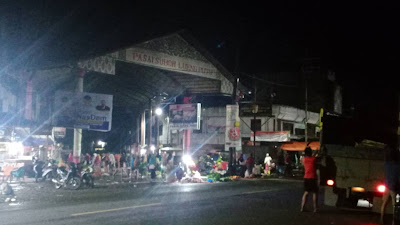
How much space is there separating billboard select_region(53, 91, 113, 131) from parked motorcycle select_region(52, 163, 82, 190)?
5.16 metres

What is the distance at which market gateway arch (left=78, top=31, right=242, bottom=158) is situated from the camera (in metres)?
27.3

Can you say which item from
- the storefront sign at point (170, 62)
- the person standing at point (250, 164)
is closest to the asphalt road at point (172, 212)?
the storefront sign at point (170, 62)

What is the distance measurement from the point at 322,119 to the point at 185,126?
60.2 feet

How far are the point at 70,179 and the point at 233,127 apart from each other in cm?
1246

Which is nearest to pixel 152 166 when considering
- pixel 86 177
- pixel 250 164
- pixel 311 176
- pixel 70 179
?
pixel 86 177

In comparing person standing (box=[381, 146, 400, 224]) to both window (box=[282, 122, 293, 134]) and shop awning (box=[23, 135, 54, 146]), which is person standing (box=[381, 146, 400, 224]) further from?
window (box=[282, 122, 293, 134])

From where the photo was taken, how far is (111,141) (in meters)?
50.8

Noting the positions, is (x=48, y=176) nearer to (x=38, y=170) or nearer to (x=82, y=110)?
(x=38, y=170)

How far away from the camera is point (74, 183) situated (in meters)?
20.6

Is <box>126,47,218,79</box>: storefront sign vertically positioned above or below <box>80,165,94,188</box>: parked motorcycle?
above

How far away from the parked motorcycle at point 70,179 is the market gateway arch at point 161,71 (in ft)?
21.6

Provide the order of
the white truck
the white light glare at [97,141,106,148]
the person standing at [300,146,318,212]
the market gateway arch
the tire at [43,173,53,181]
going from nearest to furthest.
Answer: the white truck
the person standing at [300,146,318,212]
the tire at [43,173,53,181]
the market gateway arch
the white light glare at [97,141,106,148]

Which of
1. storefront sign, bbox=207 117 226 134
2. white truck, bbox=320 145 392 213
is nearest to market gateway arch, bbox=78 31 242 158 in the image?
storefront sign, bbox=207 117 226 134

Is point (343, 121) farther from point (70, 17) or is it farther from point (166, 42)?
point (70, 17)
